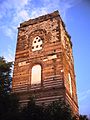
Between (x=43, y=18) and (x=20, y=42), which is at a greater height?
(x=43, y=18)

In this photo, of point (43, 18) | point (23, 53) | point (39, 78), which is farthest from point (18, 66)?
point (43, 18)

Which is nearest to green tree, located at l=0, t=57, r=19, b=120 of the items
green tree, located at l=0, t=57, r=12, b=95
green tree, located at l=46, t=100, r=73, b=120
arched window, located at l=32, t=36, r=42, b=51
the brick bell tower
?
green tree, located at l=0, t=57, r=12, b=95

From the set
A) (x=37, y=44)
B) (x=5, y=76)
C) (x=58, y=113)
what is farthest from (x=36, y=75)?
(x=58, y=113)

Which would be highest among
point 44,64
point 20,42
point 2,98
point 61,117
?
point 20,42

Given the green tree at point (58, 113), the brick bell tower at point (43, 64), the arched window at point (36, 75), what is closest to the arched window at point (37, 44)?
Result: the brick bell tower at point (43, 64)

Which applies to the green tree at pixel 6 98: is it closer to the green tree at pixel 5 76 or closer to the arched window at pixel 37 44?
the green tree at pixel 5 76

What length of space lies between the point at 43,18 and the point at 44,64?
6651 mm

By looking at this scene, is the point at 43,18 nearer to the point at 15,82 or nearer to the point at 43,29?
the point at 43,29

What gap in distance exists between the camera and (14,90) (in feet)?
77.6

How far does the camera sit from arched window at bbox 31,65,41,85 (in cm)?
2338

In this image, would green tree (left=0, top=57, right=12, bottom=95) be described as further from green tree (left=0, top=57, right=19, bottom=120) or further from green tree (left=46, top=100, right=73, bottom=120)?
green tree (left=46, top=100, right=73, bottom=120)

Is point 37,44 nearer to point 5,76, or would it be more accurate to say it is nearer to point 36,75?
point 36,75

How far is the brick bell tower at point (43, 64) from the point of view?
22.1 metres

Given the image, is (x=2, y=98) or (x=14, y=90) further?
(x=14, y=90)
